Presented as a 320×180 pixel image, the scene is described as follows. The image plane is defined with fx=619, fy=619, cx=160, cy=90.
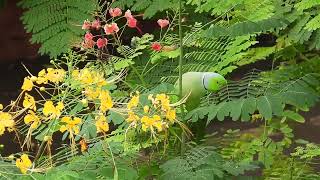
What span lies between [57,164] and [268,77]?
0.96 m

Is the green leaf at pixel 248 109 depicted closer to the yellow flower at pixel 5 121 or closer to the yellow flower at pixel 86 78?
the yellow flower at pixel 86 78

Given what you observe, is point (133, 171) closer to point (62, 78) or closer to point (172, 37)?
point (62, 78)

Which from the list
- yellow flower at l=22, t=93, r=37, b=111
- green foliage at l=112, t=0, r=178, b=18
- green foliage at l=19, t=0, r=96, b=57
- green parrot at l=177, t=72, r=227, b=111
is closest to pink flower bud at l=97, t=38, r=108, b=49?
green parrot at l=177, t=72, r=227, b=111

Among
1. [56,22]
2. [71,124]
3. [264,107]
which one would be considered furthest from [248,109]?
[56,22]

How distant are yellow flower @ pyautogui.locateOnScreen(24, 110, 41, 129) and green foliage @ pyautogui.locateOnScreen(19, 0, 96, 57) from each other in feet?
5.90

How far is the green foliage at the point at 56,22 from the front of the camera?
334 centimetres

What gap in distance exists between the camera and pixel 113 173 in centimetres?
163

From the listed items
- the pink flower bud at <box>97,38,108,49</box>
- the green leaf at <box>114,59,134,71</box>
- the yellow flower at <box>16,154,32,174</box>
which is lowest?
the yellow flower at <box>16,154,32,174</box>

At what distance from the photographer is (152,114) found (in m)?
1.59

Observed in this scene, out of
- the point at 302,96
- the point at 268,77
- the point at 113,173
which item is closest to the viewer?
the point at 113,173

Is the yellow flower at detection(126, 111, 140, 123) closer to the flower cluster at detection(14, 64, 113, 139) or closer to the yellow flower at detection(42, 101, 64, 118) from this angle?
the flower cluster at detection(14, 64, 113, 139)

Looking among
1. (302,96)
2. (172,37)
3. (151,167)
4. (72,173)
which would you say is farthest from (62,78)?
(172,37)

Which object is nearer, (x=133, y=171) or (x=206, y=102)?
(x=133, y=171)

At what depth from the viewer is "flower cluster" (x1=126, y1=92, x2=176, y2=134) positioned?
152 cm
